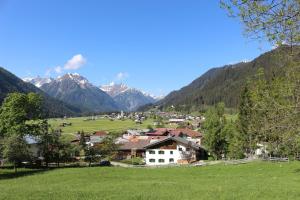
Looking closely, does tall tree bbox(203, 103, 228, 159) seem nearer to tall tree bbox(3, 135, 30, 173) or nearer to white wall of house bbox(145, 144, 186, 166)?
white wall of house bbox(145, 144, 186, 166)

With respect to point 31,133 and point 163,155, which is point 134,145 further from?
point 31,133

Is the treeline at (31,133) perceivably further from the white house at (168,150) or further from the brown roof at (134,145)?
the brown roof at (134,145)

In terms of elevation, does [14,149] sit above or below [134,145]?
below

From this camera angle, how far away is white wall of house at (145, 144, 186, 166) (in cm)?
9700

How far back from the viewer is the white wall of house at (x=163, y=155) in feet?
318

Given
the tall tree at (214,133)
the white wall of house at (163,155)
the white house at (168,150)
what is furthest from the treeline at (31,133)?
the tall tree at (214,133)

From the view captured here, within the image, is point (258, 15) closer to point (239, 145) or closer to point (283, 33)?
point (283, 33)

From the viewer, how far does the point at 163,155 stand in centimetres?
9750

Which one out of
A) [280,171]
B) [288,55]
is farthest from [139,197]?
[280,171]

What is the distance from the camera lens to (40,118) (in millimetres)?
75500

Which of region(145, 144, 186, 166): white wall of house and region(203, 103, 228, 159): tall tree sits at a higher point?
region(203, 103, 228, 159): tall tree

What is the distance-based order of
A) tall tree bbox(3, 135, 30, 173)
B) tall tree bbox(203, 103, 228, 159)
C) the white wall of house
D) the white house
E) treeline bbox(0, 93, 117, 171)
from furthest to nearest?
the white wall of house
the white house
tall tree bbox(203, 103, 228, 159)
treeline bbox(0, 93, 117, 171)
tall tree bbox(3, 135, 30, 173)

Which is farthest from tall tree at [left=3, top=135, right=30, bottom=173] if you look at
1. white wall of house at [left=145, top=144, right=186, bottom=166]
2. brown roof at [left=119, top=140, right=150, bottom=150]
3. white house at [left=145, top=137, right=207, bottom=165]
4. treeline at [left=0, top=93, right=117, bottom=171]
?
brown roof at [left=119, top=140, right=150, bottom=150]

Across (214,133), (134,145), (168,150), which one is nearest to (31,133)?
(214,133)
